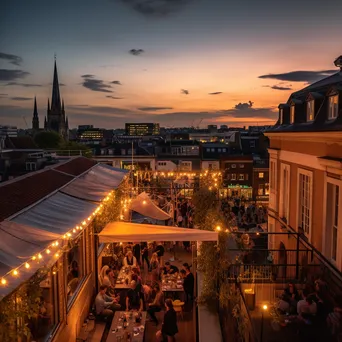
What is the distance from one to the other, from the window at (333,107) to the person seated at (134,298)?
7.62 metres

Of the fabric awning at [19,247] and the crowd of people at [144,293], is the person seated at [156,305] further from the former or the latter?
the fabric awning at [19,247]

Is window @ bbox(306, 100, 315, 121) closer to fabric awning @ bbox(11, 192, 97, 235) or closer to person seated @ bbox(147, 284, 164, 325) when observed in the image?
person seated @ bbox(147, 284, 164, 325)

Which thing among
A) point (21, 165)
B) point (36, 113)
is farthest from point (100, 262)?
point (36, 113)

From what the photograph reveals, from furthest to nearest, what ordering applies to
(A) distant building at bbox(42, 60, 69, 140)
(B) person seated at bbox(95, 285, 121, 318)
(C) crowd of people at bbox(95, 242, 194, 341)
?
(A) distant building at bbox(42, 60, 69, 140)
(B) person seated at bbox(95, 285, 121, 318)
(C) crowd of people at bbox(95, 242, 194, 341)

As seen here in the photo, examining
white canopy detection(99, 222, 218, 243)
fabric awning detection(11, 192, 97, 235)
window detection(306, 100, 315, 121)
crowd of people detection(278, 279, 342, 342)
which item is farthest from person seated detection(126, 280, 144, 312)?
window detection(306, 100, 315, 121)

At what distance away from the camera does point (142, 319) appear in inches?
397

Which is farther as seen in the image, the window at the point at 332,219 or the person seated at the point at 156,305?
the window at the point at 332,219

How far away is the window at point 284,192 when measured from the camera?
16031 mm

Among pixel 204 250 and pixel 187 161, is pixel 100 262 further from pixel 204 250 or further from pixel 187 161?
pixel 187 161

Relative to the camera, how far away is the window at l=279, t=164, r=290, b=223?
16.0 m

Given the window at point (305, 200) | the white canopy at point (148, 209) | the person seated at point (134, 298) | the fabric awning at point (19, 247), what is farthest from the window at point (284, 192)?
the fabric awning at point (19, 247)

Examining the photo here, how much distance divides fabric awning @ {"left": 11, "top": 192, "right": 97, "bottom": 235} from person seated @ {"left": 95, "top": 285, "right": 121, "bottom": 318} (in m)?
→ 2.54

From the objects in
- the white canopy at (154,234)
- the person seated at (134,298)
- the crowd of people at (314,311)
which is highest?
the white canopy at (154,234)

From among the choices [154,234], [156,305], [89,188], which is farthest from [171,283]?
[89,188]
